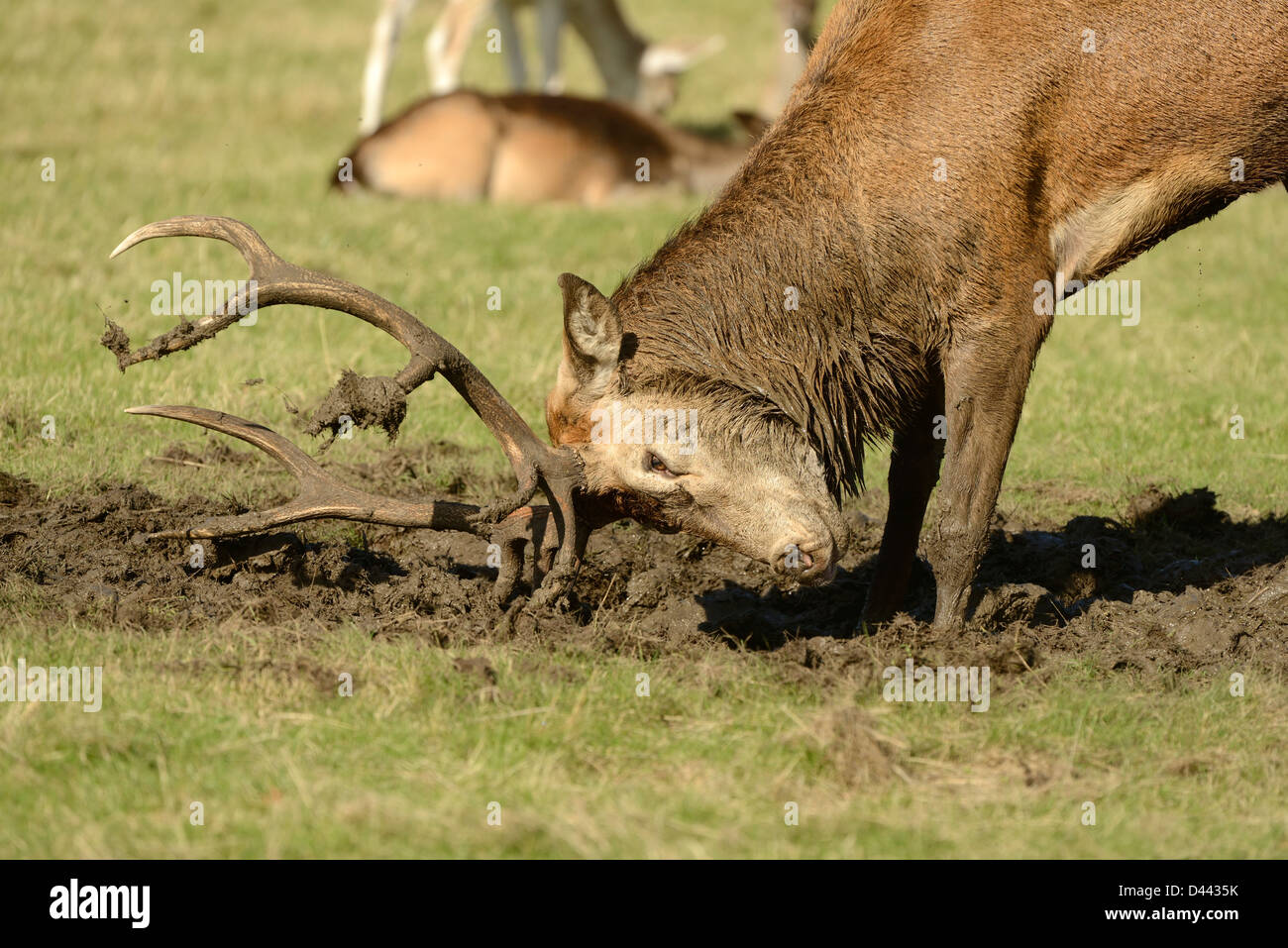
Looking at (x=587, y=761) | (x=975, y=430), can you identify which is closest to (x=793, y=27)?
(x=975, y=430)

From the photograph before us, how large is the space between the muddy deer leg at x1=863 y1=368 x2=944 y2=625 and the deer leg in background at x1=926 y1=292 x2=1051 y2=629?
502 millimetres

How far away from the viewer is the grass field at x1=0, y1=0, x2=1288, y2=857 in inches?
162

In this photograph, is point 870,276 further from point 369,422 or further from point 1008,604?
point 369,422

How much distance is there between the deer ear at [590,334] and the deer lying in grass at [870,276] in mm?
12

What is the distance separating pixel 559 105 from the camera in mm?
14391

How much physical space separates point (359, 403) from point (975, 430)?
2094mm

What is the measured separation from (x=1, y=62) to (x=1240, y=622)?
1467 centimetres

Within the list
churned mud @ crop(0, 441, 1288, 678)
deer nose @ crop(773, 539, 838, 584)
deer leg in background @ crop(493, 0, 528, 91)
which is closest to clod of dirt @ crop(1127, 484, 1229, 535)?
churned mud @ crop(0, 441, 1288, 678)

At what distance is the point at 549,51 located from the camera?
57.6 feet

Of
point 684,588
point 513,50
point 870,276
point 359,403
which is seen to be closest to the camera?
point 359,403

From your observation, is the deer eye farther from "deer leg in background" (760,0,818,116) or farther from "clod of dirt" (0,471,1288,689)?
"deer leg in background" (760,0,818,116)

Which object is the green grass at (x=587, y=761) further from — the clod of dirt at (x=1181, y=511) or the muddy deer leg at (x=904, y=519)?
the clod of dirt at (x=1181, y=511)

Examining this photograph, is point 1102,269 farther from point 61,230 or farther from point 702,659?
point 61,230

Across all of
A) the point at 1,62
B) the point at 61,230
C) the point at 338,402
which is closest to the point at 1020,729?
the point at 338,402
